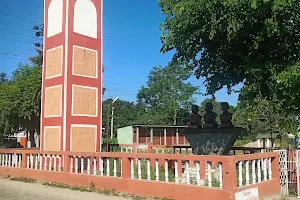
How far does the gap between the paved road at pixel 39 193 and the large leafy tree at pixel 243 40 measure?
474cm

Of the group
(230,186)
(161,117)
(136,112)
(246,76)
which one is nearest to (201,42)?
(246,76)

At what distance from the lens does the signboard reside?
6672 millimetres

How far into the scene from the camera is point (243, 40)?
913 cm

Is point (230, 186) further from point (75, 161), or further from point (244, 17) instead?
point (75, 161)

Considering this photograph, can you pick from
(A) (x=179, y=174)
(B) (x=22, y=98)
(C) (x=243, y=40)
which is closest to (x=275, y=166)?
(A) (x=179, y=174)

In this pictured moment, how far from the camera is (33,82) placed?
21.1 meters

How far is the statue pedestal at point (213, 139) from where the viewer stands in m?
10.9

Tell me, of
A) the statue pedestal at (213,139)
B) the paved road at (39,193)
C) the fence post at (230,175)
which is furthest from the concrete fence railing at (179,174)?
the statue pedestal at (213,139)

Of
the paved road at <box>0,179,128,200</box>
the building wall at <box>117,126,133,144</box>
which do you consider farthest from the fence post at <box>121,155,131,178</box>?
the building wall at <box>117,126,133,144</box>

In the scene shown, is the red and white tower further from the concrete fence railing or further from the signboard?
the signboard

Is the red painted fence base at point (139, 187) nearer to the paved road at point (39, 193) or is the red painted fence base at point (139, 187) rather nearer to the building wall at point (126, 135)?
the paved road at point (39, 193)

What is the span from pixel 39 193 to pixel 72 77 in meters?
5.71

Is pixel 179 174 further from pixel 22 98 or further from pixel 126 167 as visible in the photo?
pixel 22 98

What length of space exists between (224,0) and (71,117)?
8.56m
